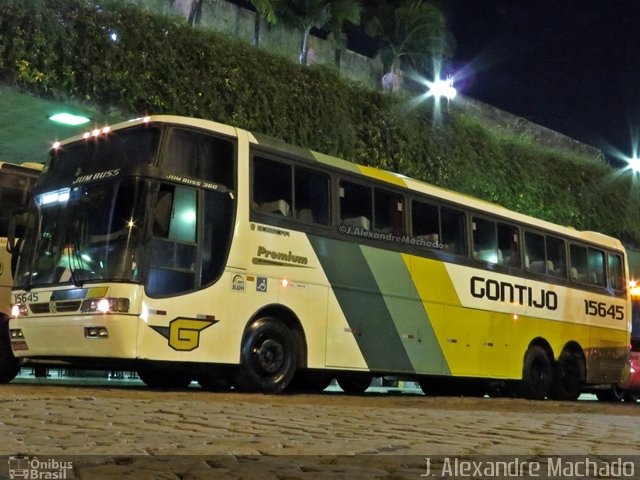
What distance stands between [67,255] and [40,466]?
20.3 ft

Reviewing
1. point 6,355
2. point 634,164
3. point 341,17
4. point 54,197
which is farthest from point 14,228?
point 634,164

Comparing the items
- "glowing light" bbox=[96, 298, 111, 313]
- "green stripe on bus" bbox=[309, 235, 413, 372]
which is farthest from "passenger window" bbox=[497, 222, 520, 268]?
"glowing light" bbox=[96, 298, 111, 313]

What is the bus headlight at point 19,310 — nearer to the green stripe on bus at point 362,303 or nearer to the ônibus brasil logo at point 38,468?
the green stripe on bus at point 362,303

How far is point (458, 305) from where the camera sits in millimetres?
13148

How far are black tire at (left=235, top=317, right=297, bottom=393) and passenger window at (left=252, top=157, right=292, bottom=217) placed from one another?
1.49m

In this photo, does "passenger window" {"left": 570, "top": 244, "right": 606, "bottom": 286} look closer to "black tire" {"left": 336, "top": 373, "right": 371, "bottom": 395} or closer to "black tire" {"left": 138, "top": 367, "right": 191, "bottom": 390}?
"black tire" {"left": 336, "top": 373, "right": 371, "bottom": 395}

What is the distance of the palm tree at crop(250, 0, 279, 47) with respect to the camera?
909 inches

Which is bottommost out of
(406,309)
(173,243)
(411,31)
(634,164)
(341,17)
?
(406,309)

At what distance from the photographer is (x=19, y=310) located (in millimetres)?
10086

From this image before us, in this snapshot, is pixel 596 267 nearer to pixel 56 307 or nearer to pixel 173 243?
pixel 173 243

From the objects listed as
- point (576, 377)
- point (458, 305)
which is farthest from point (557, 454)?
point (576, 377)

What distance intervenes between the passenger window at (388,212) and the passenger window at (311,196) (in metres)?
1.07

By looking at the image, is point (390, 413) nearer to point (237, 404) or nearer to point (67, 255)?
point (237, 404)

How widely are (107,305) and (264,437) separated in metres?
4.25
